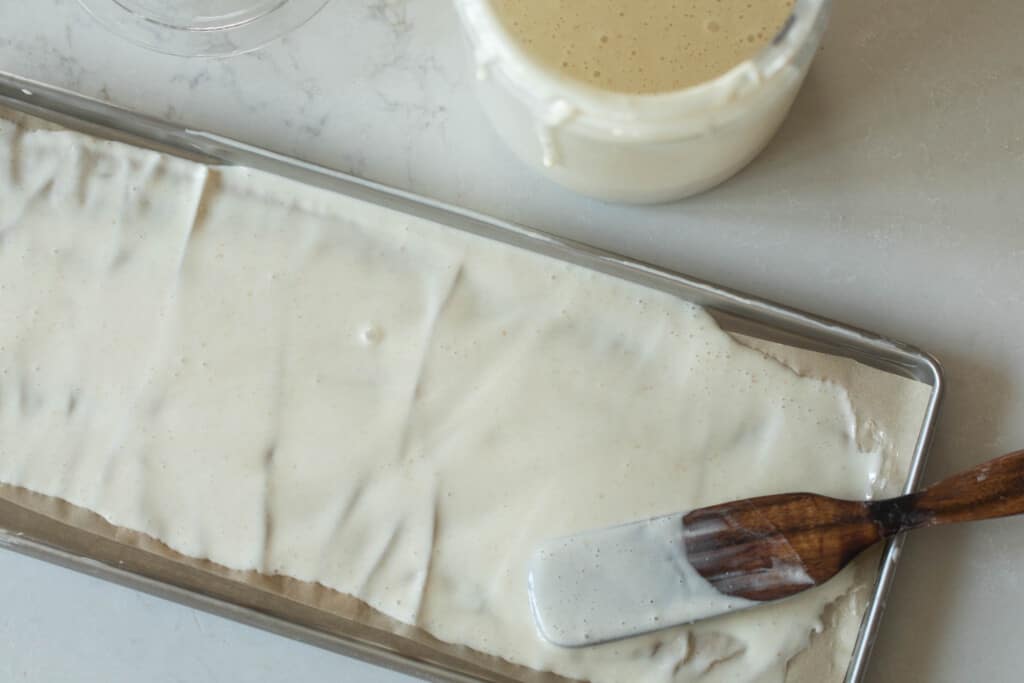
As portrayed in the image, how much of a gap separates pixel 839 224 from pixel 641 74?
17 centimetres

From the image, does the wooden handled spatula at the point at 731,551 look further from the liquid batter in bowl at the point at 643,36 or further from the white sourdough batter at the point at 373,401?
the liquid batter in bowl at the point at 643,36

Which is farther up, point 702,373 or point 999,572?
point 702,373

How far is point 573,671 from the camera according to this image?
57cm

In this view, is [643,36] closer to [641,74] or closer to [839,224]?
[641,74]

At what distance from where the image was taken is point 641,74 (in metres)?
0.52

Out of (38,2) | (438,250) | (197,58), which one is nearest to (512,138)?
(438,250)

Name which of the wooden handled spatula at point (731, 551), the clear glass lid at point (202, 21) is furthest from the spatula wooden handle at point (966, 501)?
the clear glass lid at point (202, 21)

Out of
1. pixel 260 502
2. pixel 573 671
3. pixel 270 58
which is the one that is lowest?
pixel 573 671

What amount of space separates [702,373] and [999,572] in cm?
21

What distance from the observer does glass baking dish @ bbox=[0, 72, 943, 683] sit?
0.58 metres

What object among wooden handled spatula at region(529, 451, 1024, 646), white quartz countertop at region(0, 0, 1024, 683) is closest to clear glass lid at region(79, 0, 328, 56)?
white quartz countertop at region(0, 0, 1024, 683)

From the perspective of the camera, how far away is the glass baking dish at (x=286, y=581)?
22.6 inches

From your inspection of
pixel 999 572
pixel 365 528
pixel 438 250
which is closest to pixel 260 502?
pixel 365 528

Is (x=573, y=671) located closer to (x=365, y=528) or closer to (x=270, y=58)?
(x=365, y=528)
